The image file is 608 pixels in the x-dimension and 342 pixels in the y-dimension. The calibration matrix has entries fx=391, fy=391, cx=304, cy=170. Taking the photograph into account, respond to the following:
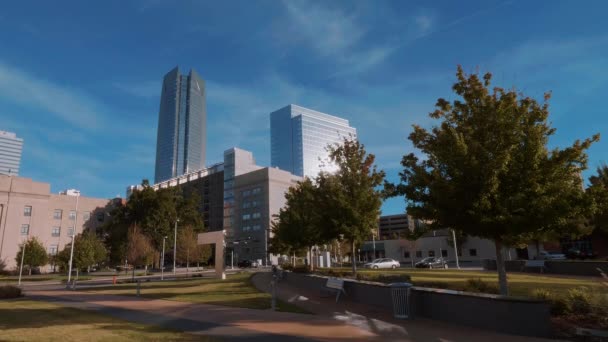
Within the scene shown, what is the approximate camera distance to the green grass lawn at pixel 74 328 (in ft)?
30.5

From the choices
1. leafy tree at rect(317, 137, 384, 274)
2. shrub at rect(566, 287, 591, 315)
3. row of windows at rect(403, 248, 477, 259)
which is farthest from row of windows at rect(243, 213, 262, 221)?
shrub at rect(566, 287, 591, 315)

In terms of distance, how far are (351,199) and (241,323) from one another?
34.4 ft

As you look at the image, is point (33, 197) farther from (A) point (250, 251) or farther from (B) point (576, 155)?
(B) point (576, 155)

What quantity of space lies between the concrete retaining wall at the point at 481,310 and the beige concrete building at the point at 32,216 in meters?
67.7

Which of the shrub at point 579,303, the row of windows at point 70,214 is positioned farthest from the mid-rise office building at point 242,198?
the shrub at point 579,303

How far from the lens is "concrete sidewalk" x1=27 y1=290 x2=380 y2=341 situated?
360 inches

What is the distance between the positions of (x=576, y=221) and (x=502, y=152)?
4.13 meters

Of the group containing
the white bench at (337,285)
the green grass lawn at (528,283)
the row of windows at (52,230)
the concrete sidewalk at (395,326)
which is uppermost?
the row of windows at (52,230)

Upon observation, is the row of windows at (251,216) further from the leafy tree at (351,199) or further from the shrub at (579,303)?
the shrub at (579,303)

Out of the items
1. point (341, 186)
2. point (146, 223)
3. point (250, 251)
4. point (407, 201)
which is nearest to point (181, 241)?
point (146, 223)

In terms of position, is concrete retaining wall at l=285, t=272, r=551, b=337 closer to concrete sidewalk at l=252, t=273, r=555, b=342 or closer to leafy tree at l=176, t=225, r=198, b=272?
concrete sidewalk at l=252, t=273, r=555, b=342

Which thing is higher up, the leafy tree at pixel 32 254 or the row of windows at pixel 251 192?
the row of windows at pixel 251 192

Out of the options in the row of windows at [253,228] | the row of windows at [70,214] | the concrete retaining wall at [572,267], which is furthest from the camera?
the row of windows at [253,228]

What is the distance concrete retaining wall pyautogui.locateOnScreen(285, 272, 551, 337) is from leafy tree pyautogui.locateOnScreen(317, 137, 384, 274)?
248 inches
